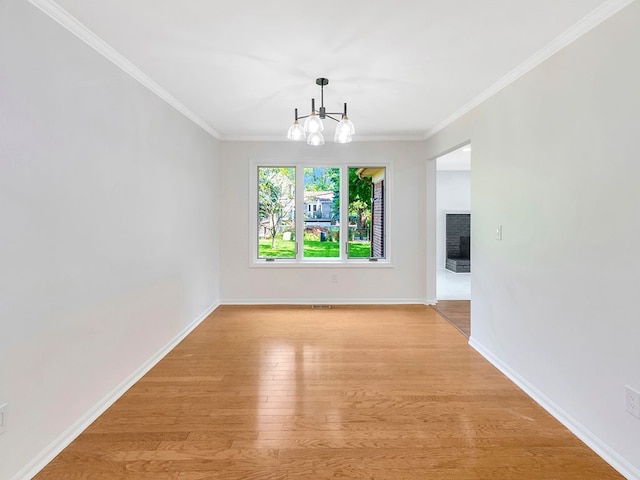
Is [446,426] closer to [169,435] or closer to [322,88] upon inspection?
[169,435]

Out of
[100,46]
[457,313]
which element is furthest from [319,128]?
[457,313]

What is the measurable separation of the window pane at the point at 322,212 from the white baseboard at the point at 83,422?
2535mm

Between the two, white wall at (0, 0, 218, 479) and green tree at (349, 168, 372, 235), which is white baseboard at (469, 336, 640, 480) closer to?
green tree at (349, 168, 372, 235)

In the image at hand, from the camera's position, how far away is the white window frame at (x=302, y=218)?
16.6 ft

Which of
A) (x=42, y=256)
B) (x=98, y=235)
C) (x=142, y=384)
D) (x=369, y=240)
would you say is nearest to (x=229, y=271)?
(x=369, y=240)

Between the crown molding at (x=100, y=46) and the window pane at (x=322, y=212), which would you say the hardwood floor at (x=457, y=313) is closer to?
the window pane at (x=322, y=212)

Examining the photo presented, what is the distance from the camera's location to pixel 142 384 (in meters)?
2.67

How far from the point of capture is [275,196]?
5.23 m

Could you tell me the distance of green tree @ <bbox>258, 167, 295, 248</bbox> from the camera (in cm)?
520

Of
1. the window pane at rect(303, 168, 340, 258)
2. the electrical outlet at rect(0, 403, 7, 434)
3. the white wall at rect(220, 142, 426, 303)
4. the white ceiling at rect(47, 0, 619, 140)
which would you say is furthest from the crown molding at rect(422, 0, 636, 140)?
the electrical outlet at rect(0, 403, 7, 434)

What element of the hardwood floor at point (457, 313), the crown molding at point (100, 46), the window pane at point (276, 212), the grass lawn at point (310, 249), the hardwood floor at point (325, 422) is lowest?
the hardwood floor at point (325, 422)

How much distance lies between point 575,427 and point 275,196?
168 inches

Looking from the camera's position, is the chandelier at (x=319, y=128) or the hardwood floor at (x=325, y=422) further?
the chandelier at (x=319, y=128)

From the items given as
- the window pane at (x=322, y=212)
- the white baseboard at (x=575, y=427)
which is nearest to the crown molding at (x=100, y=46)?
the window pane at (x=322, y=212)
